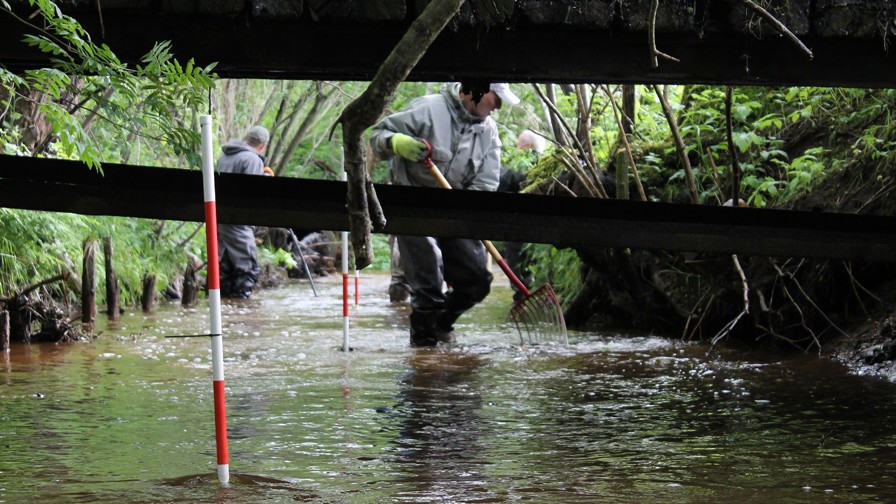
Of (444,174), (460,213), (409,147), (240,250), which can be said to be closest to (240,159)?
(240,250)

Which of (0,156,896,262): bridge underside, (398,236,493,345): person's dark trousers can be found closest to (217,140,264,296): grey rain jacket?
(398,236,493,345): person's dark trousers

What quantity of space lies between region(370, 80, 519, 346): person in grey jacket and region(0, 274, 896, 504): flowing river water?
0.40 meters

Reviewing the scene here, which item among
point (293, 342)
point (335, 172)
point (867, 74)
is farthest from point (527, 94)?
point (867, 74)

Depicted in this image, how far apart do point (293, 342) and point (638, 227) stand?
433 cm

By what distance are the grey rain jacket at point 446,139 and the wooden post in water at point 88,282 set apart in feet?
8.34

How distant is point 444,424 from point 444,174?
4.33 m

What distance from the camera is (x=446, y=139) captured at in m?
9.91

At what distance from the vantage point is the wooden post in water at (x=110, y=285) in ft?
36.8

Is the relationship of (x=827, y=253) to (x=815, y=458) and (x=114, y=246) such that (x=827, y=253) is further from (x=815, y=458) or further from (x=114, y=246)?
(x=114, y=246)

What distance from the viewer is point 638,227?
6.40m

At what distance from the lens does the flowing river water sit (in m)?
4.57

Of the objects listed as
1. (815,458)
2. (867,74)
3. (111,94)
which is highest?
(111,94)

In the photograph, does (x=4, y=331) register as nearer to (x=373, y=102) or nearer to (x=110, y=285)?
(x=110, y=285)

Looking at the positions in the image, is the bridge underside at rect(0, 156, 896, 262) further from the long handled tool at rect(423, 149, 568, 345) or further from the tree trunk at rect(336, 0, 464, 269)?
the long handled tool at rect(423, 149, 568, 345)
